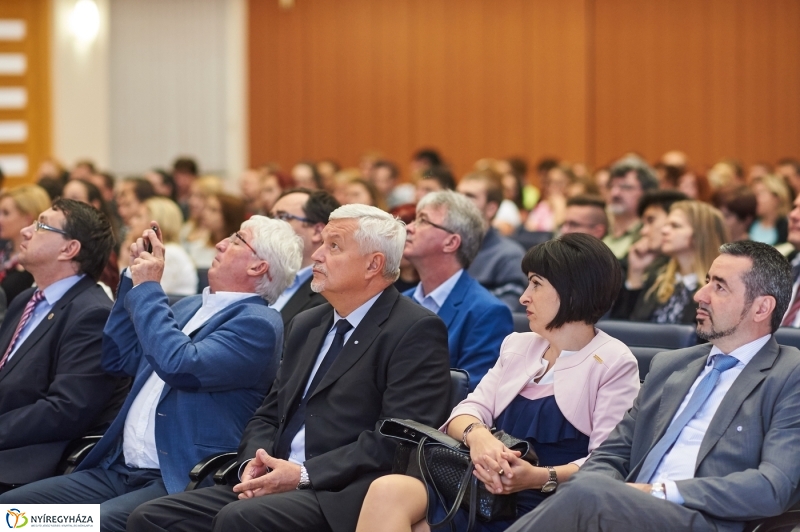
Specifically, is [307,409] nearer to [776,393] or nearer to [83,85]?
[776,393]

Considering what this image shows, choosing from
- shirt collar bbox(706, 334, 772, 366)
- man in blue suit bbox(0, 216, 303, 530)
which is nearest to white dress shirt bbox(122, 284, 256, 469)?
man in blue suit bbox(0, 216, 303, 530)

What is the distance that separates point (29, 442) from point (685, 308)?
2.98 meters

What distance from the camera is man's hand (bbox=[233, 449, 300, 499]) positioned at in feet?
10.2

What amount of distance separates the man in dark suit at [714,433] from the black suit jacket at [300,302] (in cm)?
172

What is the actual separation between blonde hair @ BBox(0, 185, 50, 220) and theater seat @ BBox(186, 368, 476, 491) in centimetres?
310

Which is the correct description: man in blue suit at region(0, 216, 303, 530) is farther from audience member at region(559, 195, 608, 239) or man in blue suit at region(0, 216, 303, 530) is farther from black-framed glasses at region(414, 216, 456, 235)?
audience member at region(559, 195, 608, 239)

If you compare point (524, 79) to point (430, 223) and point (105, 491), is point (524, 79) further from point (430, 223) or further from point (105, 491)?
point (105, 491)

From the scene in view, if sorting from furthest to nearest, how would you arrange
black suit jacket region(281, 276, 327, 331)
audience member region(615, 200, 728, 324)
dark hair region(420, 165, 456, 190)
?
dark hair region(420, 165, 456, 190) → audience member region(615, 200, 728, 324) → black suit jacket region(281, 276, 327, 331)

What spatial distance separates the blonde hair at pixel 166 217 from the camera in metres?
6.66

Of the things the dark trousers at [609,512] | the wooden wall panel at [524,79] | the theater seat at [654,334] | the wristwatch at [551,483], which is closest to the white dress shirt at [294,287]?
the theater seat at [654,334]

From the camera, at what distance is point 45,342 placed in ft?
12.5

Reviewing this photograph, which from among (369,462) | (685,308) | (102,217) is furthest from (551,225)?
(369,462)

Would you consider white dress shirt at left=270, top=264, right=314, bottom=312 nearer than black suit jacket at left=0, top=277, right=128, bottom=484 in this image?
No

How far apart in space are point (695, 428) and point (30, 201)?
4353 millimetres
